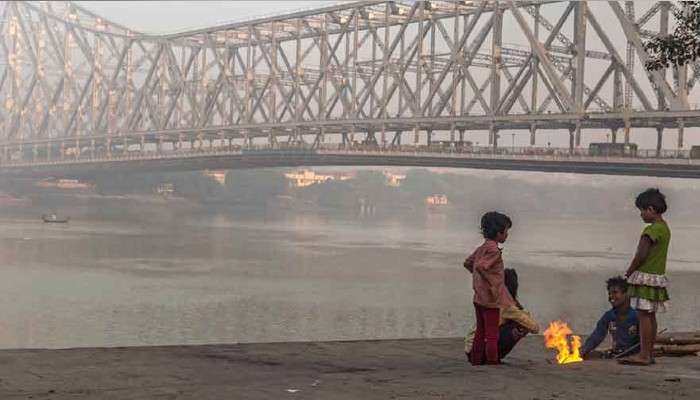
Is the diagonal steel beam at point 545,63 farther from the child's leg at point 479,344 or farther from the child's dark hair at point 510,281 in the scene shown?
the child's leg at point 479,344

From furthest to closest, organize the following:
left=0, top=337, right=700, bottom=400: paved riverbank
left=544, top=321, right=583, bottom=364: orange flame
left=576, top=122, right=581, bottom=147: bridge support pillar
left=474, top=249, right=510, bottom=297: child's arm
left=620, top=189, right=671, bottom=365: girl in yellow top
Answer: left=576, top=122, right=581, bottom=147: bridge support pillar → left=544, top=321, right=583, bottom=364: orange flame → left=620, top=189, right=671, bottom=365: girl in yellow top → left=474, top=249, right=510, bottom=297: child's arm → left=0, top=337, right=700, bottom=400: paved riverbank

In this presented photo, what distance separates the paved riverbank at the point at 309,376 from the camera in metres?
7.39

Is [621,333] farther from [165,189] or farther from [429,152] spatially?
[165,189]

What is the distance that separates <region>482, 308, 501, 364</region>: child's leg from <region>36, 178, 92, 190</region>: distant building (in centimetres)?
14599

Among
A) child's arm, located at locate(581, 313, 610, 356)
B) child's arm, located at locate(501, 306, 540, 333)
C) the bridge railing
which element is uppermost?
the bridge railing

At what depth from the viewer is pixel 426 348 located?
11297mm

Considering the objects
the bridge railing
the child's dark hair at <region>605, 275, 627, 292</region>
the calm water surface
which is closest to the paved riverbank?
the child's dark hair at <region>605, 275, 627, 292</region>

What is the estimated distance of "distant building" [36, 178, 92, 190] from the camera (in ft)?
494

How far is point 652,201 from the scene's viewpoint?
9633 millimetres

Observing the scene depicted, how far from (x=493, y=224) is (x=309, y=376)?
7.58ft

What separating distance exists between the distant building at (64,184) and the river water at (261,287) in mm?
71419

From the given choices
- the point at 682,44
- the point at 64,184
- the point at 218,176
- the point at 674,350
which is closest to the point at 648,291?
the point at 674,350

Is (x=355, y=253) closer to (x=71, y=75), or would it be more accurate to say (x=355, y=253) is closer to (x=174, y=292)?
(x=174, y=292)

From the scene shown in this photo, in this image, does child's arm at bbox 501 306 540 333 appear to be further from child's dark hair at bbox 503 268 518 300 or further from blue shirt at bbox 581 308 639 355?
blue shirt at bbox 581 308 639 355
